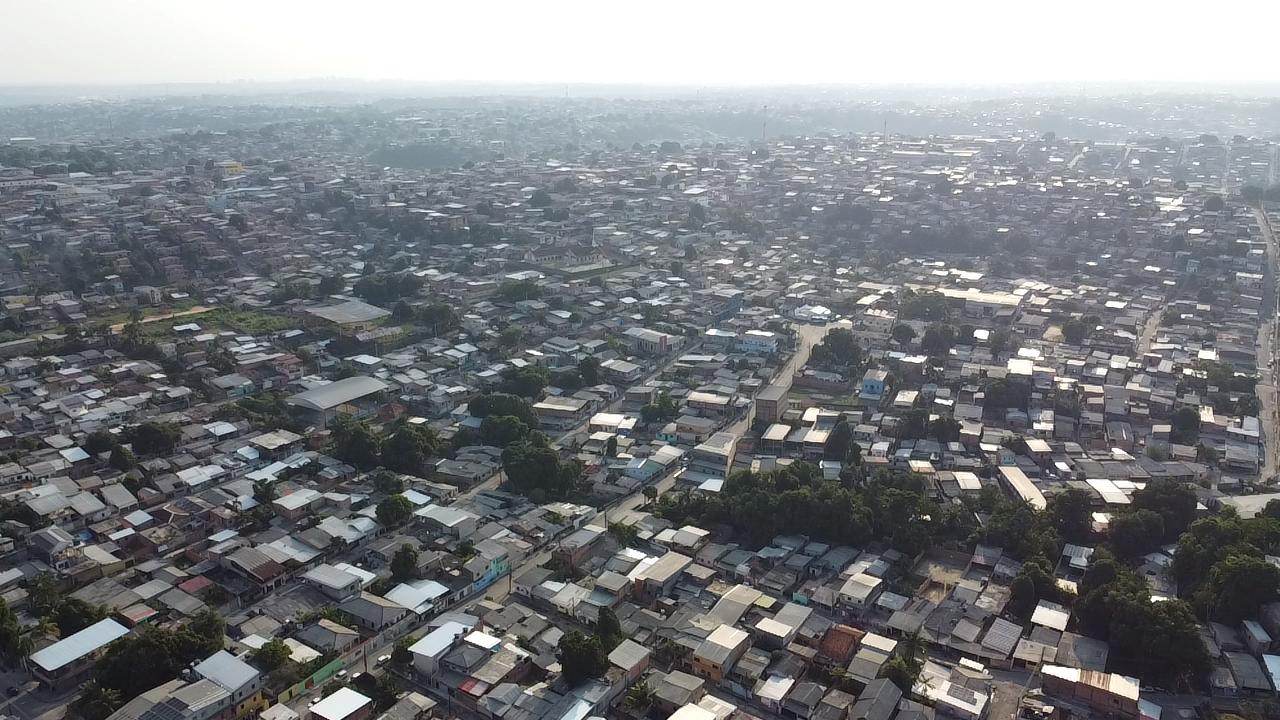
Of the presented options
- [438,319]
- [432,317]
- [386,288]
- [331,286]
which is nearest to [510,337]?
[438,319]

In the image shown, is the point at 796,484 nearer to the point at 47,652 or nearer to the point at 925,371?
the point at 925,371

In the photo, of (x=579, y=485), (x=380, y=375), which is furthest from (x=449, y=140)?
(x=579, y=485)

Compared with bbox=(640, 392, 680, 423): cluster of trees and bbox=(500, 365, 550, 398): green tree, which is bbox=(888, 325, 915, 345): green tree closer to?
bbox=(640, 392, 680, 423): cluster of trees

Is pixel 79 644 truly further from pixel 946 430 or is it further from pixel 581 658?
pixel 946 430

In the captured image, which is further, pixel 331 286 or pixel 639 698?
pixel 331 286

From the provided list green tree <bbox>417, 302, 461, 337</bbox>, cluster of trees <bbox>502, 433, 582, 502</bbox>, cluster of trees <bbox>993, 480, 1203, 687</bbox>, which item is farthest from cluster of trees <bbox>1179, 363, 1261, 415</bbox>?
green tree <bbox>417, 302, 461, 337</bbox>

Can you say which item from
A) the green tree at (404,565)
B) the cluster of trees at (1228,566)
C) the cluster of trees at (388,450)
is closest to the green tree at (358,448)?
the cluster of trees at (388,450)

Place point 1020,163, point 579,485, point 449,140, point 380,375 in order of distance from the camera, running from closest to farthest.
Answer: point 579,485 → point 380,375 → point 1020,163 → point 449,140
